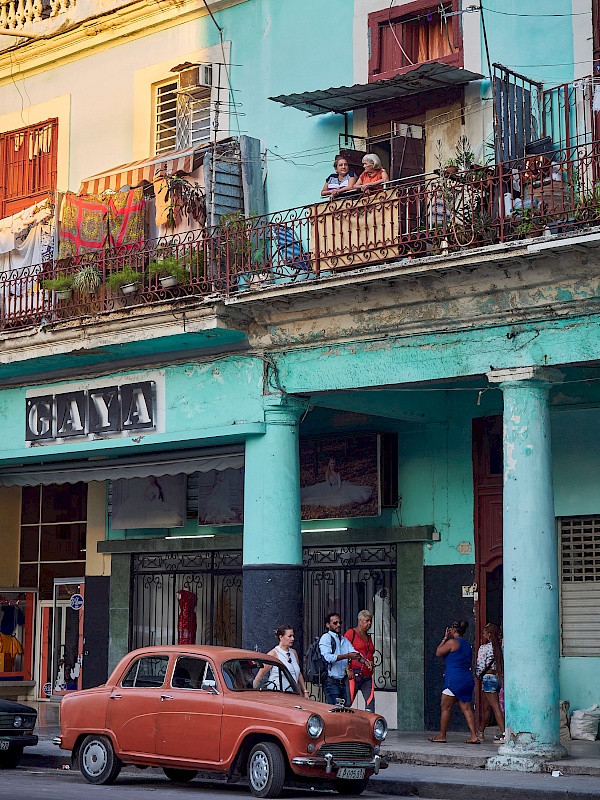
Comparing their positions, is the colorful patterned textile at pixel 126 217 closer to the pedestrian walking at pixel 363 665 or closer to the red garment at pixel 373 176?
the red garment at pixel 373 176

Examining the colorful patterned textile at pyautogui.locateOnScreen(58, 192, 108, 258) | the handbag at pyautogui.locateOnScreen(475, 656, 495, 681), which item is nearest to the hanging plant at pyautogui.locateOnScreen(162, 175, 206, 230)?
the colorful patterned textile at pyautogui.locateOnScreen(58, 192, 108, 258)

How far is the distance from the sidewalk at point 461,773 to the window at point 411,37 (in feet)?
27.0

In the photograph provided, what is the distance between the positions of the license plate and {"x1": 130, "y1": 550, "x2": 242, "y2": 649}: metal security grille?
26.0ft

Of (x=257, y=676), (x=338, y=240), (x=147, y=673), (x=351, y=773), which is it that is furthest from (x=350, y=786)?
(x=338, y=240)

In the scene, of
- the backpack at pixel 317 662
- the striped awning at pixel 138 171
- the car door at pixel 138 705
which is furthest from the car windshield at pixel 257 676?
the striped awning at pixel 138 171

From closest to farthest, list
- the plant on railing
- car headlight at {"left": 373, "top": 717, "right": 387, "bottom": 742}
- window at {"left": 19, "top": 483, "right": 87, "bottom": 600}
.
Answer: car headlight at {"left": 373, "top": 717, "right": 387, "bottom": 742} < the plant on railing < window at {"left": 19, "top": 483, "right": 87, "bottom": 600}

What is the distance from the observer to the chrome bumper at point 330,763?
11.7 m

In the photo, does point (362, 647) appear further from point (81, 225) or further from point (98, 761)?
point (81, 225)

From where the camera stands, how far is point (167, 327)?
54.9 ft

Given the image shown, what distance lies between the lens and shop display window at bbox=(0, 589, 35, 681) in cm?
2378

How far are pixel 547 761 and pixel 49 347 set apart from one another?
8.80 metres

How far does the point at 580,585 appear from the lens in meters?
16.6

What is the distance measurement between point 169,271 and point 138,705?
607cm

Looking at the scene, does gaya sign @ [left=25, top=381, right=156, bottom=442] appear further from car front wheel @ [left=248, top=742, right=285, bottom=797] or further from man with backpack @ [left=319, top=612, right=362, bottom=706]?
car front wheel @ [left=248, top=742, right=285, bottom=797]
